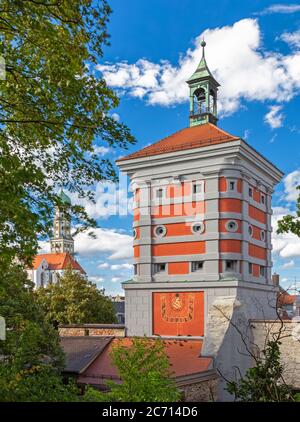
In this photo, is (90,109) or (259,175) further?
(259,175)

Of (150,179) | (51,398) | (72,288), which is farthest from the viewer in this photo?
(72,288)

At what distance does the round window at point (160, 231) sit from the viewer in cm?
2494

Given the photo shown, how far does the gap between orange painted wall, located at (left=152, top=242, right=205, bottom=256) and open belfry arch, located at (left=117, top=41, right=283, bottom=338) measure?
53 millimetres

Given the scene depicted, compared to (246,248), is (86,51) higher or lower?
higher

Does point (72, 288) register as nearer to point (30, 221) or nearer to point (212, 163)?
point (212, 163)

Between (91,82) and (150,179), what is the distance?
1600 centimetres

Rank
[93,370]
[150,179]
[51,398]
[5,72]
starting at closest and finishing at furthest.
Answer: [51,398] → [5,72] → [93,370] → [150,179]

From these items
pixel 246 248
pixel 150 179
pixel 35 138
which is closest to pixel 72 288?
pixel 150 179

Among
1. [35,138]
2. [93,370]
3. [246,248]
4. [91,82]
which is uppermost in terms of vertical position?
[91,82]

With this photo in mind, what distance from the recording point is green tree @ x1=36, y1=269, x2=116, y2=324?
3562cm

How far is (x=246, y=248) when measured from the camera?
79.4ft

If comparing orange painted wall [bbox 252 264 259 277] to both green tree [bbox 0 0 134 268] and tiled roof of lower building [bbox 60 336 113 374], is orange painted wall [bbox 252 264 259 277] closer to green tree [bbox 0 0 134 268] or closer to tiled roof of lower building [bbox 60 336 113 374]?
→ tiled roof of lower building [bbox 60 336 113 374]

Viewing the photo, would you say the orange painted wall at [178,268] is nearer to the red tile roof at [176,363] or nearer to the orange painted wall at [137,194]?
the red tile roof at [176,363]

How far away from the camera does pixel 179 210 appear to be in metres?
24.6
